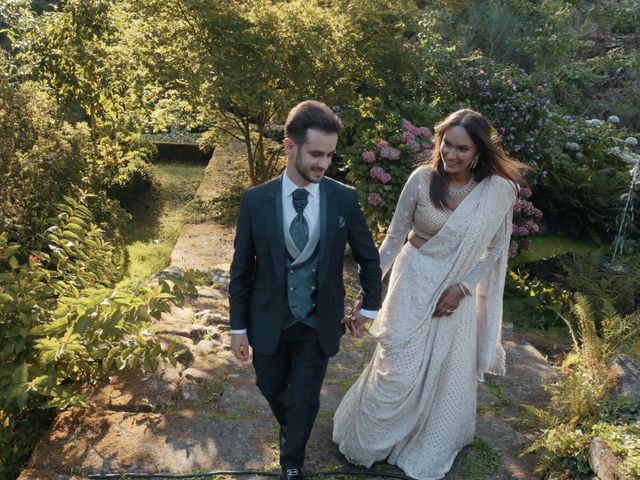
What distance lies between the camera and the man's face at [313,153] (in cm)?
277

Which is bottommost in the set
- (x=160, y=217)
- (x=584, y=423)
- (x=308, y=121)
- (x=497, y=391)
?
(x=160, y=217)

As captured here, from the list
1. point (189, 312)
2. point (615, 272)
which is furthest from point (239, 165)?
point (615, 272)

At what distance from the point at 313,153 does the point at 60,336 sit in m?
1.90

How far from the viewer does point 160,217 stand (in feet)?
29.5

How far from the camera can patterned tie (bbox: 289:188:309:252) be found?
9.53ft

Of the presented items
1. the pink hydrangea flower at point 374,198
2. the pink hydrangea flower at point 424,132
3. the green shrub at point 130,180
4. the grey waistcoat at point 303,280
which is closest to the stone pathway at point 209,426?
the grey waistcoat at point 303,280

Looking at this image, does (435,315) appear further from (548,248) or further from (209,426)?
(548,248)

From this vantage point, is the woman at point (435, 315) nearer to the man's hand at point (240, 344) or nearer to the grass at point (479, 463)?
the grass at point (479, 463)

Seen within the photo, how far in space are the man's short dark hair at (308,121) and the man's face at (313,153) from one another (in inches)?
0.8

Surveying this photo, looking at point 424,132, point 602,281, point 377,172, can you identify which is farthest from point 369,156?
point 602,281

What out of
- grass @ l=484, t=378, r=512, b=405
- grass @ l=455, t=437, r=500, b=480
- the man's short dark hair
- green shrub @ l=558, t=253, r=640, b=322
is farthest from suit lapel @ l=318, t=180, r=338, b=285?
green shrub @ l=558, t=253, r=640, b=322

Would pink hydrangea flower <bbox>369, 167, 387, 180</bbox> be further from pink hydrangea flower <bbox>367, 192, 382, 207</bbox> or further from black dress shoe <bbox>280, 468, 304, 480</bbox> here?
black dress shoe <bbox>280, 468, 304, 480</bbox>

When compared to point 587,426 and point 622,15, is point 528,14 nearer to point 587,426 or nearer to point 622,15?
point 622,15

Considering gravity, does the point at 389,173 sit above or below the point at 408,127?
below
